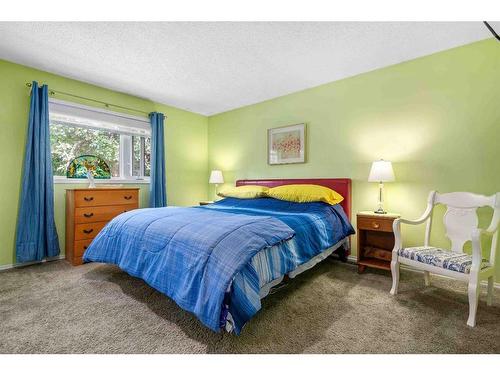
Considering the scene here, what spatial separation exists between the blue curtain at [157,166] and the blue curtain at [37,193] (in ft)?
4.29

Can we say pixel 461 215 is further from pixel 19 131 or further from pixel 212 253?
pixel 19 131

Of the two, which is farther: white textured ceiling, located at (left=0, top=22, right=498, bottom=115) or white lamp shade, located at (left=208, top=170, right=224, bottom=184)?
white lamp shade, located at (left=208, top=170, right=224, bottom=184)

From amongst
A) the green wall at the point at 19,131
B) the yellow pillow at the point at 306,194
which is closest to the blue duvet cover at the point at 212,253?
the yellow pillow at the point at 306,194

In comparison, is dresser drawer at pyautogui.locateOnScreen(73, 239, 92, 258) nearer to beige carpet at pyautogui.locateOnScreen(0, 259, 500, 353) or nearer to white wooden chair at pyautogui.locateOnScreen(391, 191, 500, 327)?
beige carpet at pyautogui.locateOnScreen(0, 259, 500, 353)

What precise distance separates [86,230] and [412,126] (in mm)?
4060

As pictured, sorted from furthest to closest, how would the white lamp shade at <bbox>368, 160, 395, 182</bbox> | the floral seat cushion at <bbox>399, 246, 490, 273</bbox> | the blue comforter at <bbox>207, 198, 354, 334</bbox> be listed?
the white lamp shade at <bbox>368, 160, 395, 182</bbox> → the floral seat cushion at <bbox>399, 246, 490, 273</bbox> → the blue comforter at <bbox>207, 198, 354, 334</bbox>

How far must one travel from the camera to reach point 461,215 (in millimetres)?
2275

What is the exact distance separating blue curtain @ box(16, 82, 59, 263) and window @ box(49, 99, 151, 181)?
23cm

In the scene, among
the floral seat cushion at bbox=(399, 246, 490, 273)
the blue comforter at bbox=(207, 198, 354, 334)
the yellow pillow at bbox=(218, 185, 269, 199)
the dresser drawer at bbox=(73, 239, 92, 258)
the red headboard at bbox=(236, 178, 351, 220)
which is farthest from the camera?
the yellow pillow at bbox=(218, 185, 269, 199)

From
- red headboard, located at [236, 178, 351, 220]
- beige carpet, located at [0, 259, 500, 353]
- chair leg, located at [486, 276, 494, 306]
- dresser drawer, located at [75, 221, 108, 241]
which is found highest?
red headboard, located at [236, 178, 351, 220]

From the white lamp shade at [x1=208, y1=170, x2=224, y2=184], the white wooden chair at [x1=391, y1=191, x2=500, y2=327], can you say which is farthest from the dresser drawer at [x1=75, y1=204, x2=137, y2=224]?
the white wooden chair at [x1=391, y1=191, x2=500, y2=327]

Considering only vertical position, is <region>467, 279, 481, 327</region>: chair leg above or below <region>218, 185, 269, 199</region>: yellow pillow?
below

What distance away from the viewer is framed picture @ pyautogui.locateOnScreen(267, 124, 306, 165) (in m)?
3.71
